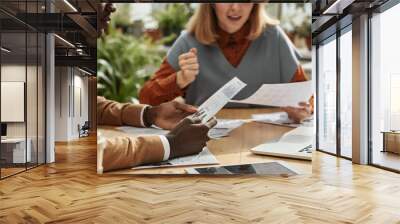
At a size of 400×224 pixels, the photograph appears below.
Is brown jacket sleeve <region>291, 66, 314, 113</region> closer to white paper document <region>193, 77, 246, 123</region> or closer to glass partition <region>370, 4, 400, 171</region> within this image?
white paper document <region>193, 77, 246, 123</region>

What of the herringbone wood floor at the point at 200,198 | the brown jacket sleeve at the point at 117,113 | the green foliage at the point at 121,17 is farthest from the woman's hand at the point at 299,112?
the green foliage at the point at 121,17

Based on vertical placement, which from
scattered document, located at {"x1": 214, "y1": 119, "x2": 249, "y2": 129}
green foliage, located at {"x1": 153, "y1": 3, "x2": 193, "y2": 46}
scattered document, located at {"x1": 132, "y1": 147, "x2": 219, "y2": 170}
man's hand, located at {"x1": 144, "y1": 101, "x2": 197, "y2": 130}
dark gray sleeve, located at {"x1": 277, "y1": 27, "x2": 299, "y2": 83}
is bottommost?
scattered document, located at {"x1": 132, "y1": 147, "x2": 219, "y2": 170}

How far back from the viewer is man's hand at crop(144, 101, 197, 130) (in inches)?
234

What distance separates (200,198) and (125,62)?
2393 millimetres

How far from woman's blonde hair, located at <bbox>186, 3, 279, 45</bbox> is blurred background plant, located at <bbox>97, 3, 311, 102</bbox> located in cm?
9

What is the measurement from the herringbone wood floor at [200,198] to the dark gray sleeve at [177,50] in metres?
1.70

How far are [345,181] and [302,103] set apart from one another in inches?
49.6

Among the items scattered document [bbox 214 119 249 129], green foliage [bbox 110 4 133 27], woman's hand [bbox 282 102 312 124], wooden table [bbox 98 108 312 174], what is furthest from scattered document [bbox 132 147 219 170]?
green foliage [bbox 110 4 133 27]

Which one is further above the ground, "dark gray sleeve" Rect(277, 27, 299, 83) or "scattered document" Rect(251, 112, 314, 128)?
"dark gray sleeve" Rect(277, 27, 299, 83)

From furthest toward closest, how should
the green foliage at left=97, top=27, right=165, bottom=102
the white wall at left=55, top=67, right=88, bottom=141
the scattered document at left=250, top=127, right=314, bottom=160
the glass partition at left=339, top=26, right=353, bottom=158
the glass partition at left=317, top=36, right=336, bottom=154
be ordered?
the white wall at left=55, top=67, right=88, bottom=141, the glass partition at left=317, top=36, right=336, bottom=154, the glass partition at left=339, top=26, right=353, bottom=158, the scattered document at left=250, top=127, right=314, bottom=160, the green foliage at left=97, top=27, right=165, bottom=102

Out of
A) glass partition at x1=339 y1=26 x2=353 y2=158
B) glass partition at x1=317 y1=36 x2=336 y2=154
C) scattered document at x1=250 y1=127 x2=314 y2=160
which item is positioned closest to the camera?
scattered document at x1=250 y1=127 x2=314 y2=160

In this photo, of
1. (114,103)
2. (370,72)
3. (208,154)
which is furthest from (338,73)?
(114,103)

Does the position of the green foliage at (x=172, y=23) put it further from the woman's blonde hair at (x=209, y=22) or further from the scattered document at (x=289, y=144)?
the scattered document at (x=289, y=144)

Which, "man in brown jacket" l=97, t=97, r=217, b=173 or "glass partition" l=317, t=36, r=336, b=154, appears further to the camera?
"glass partition" l=317, t=36, r=336, b=154
